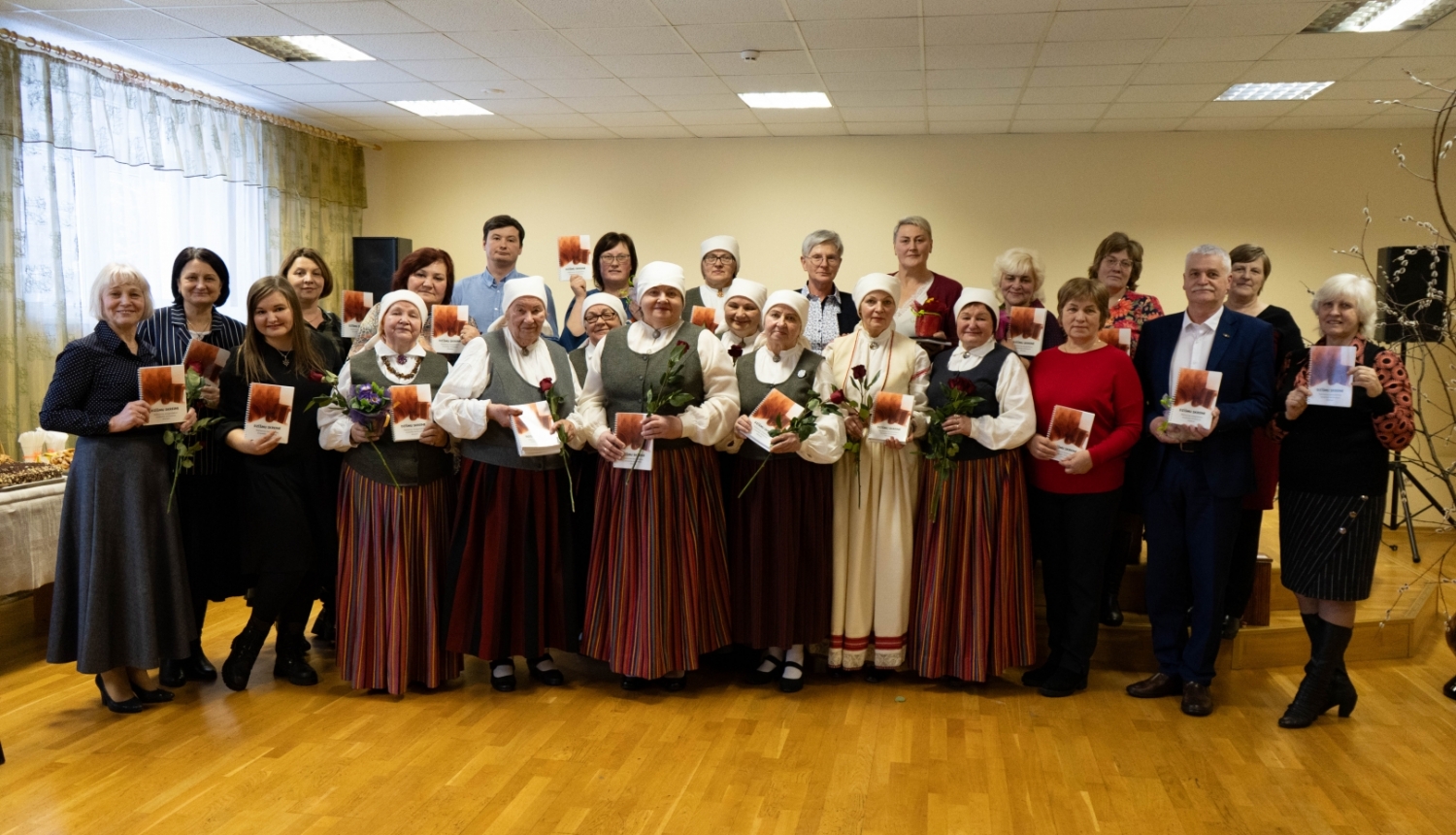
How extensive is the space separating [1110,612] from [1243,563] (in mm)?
564

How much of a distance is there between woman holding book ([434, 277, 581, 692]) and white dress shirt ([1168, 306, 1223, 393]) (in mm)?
2213

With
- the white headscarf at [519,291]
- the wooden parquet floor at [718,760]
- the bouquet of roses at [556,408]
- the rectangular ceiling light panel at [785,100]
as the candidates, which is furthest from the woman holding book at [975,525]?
the rectangular ceiling light panel at [785,100]

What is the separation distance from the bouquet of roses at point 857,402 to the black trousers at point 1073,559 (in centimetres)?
73

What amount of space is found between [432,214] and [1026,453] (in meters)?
7.30

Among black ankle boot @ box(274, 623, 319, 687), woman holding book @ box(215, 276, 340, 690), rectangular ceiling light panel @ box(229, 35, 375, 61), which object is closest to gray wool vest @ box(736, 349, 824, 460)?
woman holding book @ box(215, 276, 340, 690)

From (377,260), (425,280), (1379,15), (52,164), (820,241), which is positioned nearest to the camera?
(820,241)

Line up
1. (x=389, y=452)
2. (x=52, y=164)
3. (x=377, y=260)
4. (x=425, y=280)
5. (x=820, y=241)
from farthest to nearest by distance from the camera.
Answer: (x=377, y=260) < (x=52, y=164) < (x=425, y=280) < (x=820, y=241) < (x=389, y=452)

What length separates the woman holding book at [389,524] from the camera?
375 cm

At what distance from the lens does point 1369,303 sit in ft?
11.4

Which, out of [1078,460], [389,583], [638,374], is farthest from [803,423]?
[389,583]

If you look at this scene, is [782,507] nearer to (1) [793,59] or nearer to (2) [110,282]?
(2) [110,282]

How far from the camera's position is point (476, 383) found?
12.3 feet

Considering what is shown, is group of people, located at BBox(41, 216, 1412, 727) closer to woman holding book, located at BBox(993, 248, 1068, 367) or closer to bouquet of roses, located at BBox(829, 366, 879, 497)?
bouquet of roses, located at BBox(829, 366, 879, 497)

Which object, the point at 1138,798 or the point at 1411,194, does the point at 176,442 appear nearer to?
the point at 1138,798
